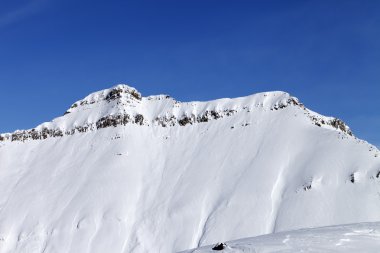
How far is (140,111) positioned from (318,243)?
112 m

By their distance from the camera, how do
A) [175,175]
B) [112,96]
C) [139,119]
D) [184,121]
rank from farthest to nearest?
[112,96]
[139,119]
[184,121]
[175,175]

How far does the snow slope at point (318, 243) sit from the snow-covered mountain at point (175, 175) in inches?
2467

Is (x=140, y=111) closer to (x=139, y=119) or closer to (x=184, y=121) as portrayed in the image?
(x=139, y=119)

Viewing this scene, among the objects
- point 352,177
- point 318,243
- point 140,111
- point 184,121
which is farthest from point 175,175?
point 318,243

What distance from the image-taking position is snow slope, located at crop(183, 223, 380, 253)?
1241 centimetres

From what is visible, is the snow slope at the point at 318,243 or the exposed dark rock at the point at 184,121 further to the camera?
the exposed dark rock at the point at 184,121

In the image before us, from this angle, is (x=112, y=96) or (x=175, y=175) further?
(x=112, y=96)

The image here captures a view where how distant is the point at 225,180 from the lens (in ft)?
309

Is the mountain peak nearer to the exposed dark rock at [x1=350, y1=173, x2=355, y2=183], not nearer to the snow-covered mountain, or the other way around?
the snow-covered mountain

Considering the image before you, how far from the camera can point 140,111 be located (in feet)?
404

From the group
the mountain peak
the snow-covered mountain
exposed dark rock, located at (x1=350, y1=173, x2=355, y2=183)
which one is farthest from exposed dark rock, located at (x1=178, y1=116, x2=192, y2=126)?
exposed dark rock, located at (x1=350, y1=173, x2=355, y2=183)

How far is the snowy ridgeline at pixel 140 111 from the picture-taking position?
369ft

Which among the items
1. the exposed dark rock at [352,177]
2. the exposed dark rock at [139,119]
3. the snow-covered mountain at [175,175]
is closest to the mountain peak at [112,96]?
the snow-covered mountain at [175,175]

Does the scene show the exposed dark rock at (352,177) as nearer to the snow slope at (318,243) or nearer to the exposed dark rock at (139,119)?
the exposed dark rock at (139,119)
